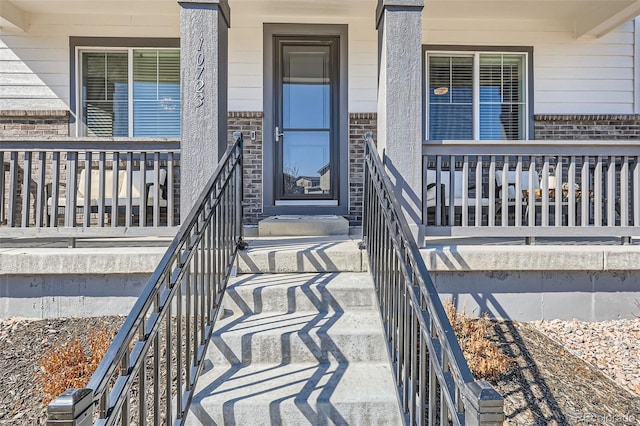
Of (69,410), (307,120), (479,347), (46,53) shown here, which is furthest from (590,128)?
(46,53)

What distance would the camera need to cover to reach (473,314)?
337cm

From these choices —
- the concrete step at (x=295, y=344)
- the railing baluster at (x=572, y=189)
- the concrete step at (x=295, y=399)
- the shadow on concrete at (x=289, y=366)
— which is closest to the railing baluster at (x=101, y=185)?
the shadow on concrete at (x=289, y=366)

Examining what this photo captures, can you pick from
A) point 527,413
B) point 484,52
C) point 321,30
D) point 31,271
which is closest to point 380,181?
point 527,413

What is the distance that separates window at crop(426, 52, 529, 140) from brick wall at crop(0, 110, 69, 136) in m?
4.68

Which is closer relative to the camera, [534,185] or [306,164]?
[534,185]

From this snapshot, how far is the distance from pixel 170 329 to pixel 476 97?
16.9 feet

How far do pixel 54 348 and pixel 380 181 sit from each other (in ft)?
8.04

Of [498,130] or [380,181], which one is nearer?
[380,181]

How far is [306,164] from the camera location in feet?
18.7

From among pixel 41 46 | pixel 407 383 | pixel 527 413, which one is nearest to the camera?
pixel 407 383

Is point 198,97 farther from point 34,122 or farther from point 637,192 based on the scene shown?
point 637,192

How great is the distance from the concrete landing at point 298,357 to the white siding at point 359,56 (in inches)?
128

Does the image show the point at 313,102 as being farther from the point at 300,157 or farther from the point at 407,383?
the point at 407,383

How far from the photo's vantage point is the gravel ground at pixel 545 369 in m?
2.45
